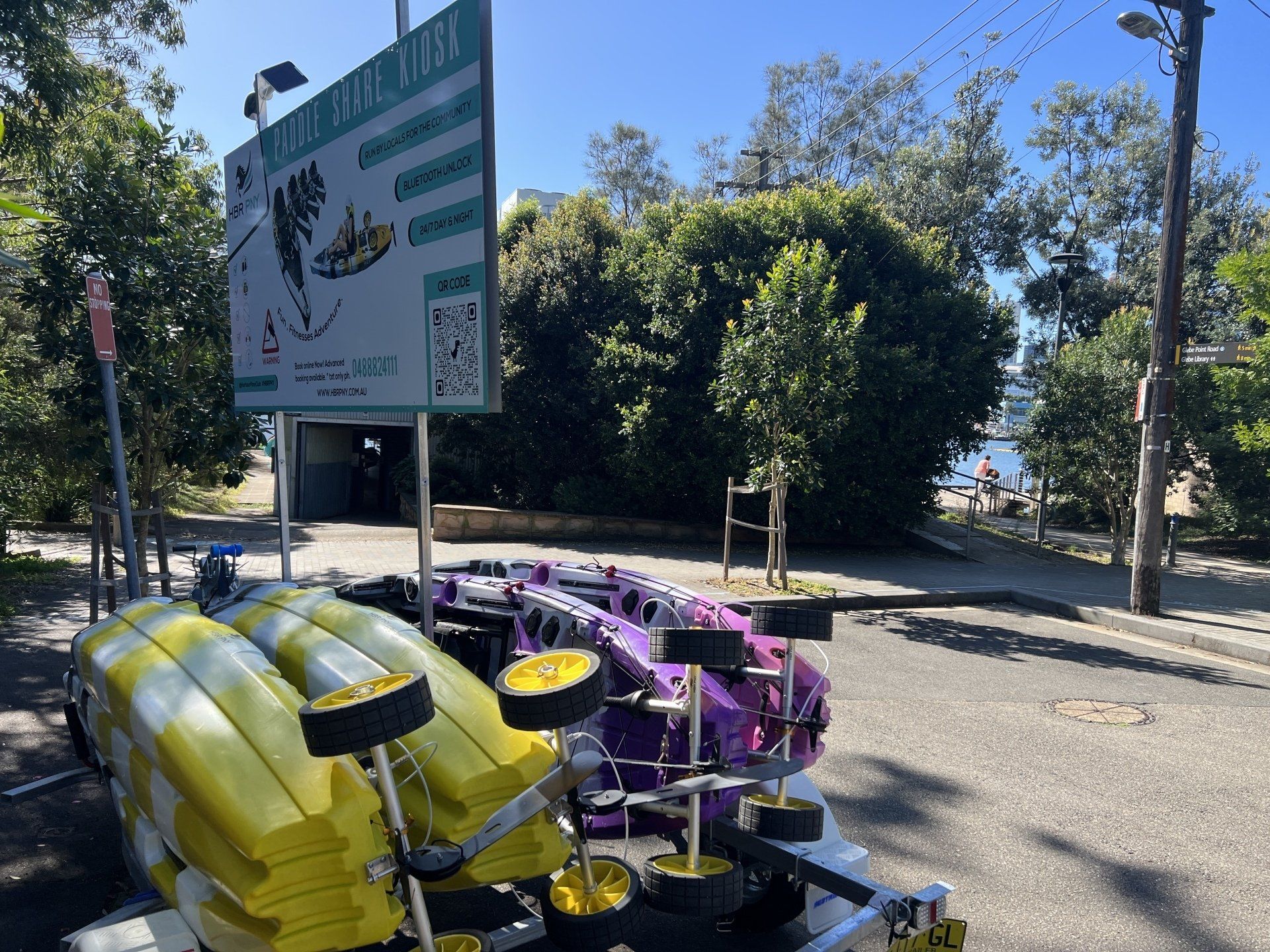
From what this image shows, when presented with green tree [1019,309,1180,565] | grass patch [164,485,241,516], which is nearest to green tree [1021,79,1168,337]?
green tree [1019,309,1180,565]

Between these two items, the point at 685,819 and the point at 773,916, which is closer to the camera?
the point at 685,819

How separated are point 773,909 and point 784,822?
64cm

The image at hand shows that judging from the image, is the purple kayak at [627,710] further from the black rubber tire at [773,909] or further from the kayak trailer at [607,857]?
the black rubber tire at [773,909]

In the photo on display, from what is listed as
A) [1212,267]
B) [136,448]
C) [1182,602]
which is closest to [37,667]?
[136,448]

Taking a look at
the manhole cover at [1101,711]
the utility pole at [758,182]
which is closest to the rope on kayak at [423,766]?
the manhole cover at [1101,711]

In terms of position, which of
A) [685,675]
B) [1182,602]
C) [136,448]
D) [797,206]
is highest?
[797,206]

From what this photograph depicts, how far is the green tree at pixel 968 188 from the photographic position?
2720 cm

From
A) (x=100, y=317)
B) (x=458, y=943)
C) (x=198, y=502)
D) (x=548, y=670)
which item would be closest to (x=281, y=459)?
(x=100, y=317)

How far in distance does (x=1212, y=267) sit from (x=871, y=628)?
22.6 m

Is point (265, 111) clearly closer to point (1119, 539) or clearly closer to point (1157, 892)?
point (1157, 892)

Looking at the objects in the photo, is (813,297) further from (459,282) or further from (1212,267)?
(1212,267)

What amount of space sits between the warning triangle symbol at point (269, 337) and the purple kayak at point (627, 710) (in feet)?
8.50

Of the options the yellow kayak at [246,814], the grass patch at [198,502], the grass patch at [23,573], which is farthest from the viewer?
the grass patch at [198,502]

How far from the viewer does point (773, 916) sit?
3.50 m
